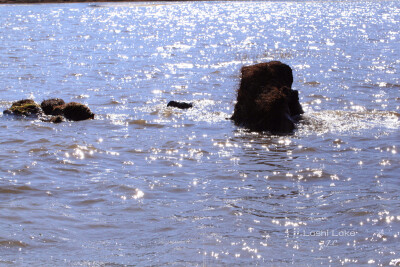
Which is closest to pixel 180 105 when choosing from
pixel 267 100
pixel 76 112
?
pixel 76 112

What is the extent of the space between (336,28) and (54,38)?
2242cm

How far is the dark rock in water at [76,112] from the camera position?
14531 mm

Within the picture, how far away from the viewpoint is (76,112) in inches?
574

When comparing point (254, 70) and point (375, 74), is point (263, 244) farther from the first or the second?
point (375, 74)

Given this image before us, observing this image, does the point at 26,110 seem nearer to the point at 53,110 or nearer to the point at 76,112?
the point at 53,110

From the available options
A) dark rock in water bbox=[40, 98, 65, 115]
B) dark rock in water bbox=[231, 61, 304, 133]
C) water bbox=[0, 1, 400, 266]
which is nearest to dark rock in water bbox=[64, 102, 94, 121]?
dark rock in water bbox=[40, 98, 65, 115]

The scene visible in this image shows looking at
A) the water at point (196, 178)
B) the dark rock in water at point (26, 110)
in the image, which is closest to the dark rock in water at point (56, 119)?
the water at point (196, 178)

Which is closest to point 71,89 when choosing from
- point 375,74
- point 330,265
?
point 375,74

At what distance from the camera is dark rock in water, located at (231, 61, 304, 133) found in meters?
13.0

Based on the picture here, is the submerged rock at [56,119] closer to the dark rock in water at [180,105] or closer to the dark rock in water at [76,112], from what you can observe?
the dark rock in water at [76,112]

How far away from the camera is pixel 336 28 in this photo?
158ft

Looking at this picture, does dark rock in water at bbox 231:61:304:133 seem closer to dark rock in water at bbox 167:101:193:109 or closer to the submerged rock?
dark rock in water at bbox 167:101:193:109

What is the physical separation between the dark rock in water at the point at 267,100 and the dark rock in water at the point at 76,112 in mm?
3619

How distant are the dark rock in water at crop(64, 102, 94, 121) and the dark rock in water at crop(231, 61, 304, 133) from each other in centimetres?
362
